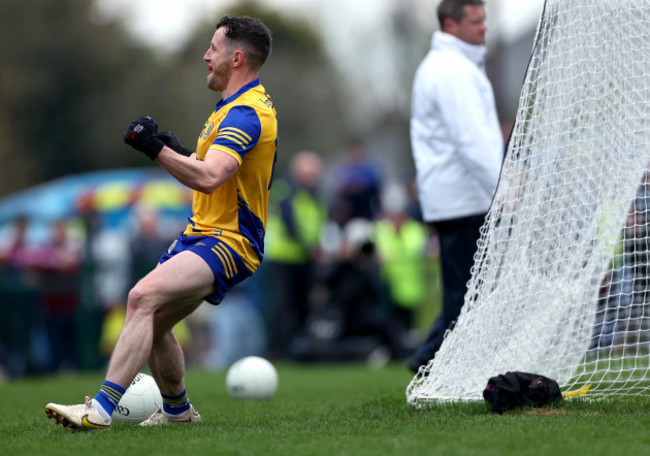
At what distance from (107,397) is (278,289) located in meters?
9.07

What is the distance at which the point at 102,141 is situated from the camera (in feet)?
128

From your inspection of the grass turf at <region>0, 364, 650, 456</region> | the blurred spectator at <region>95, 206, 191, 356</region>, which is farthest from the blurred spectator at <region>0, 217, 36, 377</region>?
the grass turf at <region>0, 364, 650, 456</region>

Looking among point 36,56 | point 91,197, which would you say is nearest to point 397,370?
point 91,197

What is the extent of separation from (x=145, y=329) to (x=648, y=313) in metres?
3.40

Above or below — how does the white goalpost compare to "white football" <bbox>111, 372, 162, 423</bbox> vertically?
above

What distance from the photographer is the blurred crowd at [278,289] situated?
13.7 m

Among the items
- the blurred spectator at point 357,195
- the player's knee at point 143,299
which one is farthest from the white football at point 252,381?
the blurred spectator at point 357,195

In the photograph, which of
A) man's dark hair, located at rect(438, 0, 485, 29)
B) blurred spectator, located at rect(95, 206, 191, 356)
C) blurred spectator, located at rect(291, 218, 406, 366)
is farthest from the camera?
blurred spectator, located at rect(95, 206, 191, 356)

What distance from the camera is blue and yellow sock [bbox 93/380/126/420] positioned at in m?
5.20

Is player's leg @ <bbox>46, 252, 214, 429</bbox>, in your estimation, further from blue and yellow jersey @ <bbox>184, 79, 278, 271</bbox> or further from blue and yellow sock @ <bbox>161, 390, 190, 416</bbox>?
blue and yellow sock @ <bbox>161, 390, 190, 416</bbox>

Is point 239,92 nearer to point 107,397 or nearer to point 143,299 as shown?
point 143,299

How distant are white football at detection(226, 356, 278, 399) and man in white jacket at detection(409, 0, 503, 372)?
49.7 inches

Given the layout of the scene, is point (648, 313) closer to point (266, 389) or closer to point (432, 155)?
point (432, 155)

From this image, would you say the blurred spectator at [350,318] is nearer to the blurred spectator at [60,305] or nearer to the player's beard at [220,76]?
the blurred spectator at [60,305]
